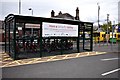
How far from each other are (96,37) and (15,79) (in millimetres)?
39717

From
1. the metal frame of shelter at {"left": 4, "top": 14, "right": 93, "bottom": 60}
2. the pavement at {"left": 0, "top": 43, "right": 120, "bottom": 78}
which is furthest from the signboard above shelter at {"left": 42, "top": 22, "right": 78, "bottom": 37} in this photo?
the pavement at {"left": 0, "top": 43, "right": 120, "bottom": 78}

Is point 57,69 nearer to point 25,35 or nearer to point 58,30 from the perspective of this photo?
point 58,30

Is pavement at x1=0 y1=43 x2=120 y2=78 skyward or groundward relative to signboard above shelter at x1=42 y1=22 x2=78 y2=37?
groundward

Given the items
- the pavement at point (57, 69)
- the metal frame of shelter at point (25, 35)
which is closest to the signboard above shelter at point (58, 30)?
the metal frame of shelter at point (25, 35)

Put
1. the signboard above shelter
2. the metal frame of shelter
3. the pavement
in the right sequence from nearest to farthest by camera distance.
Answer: the pavement, the metal frame of shelter, the signboard above shelter

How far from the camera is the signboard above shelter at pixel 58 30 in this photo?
16.4m

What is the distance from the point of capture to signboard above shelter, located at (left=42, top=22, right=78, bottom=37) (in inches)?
647

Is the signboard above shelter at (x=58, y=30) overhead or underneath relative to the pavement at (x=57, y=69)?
overhead

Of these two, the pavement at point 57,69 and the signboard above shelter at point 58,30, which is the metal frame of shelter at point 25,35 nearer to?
the signboard above shelter at point 58,30

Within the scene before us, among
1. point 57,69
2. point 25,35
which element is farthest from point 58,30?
point 57,69

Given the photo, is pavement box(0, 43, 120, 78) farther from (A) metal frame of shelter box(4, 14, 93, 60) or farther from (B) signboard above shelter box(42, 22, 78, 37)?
(B) signboard above shelter box(42, 22, 78, 37)

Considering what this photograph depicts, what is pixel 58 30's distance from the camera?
1756cm

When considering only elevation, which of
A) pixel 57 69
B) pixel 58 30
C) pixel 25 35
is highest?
pixel 58 30

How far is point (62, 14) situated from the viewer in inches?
2454
